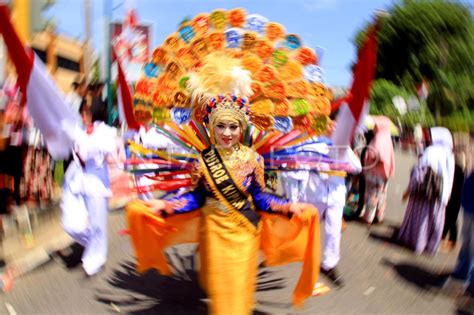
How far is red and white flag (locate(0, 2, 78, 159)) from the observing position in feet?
9.66

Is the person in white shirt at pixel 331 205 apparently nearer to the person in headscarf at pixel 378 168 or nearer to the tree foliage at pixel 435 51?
the person in headscarf at pixel 378 168

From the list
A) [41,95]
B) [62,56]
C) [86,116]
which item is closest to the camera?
[41,95]

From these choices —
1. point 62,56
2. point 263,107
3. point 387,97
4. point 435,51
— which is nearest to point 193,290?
point 263,107

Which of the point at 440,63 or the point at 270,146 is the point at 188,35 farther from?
the point at 440,63

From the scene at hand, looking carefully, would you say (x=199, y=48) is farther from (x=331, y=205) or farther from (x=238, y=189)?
(x=331, y=205)

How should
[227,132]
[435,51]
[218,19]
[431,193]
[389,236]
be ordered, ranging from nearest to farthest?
1. [227,132]
2. [218,19]
3. [431,193]
4. [389,236]
5. [435,51]

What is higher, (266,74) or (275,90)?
(266,74)

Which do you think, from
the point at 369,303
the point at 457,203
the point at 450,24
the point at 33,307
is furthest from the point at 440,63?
the point at 33,307

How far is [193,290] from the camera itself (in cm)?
448

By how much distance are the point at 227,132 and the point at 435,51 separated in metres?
29.9

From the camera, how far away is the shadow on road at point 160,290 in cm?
408

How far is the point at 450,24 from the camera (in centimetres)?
2958

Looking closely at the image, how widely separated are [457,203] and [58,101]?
208 inches

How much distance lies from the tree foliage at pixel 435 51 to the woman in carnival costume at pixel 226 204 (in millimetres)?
28230
